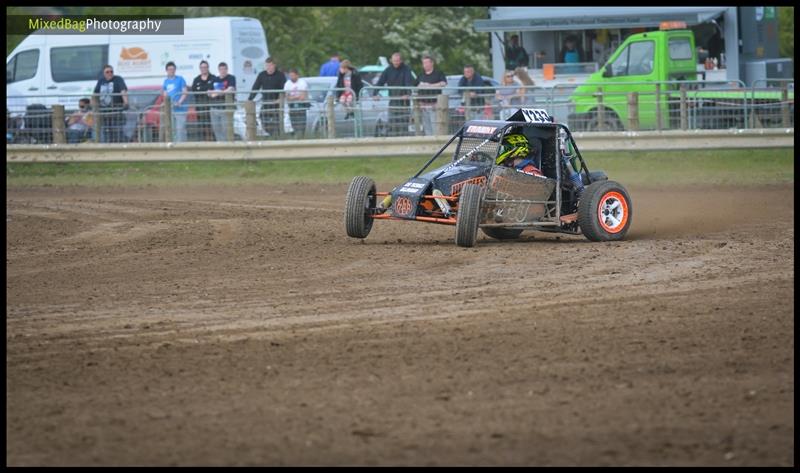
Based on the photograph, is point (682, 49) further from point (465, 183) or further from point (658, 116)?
point (465, 183)

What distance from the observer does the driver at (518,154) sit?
1243 centimetres

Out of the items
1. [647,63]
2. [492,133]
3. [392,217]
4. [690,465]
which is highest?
[647,63]

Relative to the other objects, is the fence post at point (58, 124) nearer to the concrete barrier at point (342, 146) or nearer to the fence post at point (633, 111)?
the concrete barrier at point (342, 146)

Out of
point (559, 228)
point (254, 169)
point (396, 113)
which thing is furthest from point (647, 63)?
point (559, 228)

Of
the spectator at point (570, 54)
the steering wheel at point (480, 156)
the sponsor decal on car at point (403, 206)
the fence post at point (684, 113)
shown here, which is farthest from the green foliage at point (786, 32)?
the sponsor decal on car at point (403, 206)

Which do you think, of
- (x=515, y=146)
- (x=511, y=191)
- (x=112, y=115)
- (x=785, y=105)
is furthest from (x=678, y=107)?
(x=112, y=115)

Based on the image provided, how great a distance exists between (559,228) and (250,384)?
6543 millimetres

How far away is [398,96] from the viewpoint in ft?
67.5

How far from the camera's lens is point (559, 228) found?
12.5 metres

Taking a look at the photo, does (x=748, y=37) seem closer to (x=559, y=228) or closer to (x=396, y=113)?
(x=396, y=113)

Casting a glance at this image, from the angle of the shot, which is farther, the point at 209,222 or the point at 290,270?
the point at 209,222

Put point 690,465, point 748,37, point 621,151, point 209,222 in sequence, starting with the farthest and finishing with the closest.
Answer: point 748,37 < point 621,151 < point 209,222 < point 690,465

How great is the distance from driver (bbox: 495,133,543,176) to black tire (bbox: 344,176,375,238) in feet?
4.69

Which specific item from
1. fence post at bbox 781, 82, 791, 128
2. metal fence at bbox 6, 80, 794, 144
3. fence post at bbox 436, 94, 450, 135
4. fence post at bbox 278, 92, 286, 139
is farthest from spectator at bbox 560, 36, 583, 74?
fence post at bbox 278, 92, 286, 139
